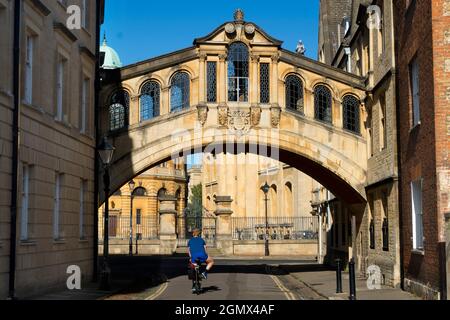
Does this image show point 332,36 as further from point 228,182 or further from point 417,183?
point 228,182

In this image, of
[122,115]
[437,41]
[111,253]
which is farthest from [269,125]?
[111,253]

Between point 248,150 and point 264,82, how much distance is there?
2.53m

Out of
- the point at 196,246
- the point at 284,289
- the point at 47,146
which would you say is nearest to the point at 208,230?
the point at 284,289

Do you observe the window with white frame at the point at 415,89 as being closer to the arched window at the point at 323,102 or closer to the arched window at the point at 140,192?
the arched window at the point at 323,102

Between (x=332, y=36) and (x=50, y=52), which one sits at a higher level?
(x=332, y=36)

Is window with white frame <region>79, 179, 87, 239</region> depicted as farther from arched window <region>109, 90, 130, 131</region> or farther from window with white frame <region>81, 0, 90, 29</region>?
window with white frame <region>81, 0, 90, 29</region>

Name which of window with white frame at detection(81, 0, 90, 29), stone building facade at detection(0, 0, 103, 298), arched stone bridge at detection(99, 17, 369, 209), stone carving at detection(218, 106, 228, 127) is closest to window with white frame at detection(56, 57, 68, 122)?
stone building facade at detection(0, 0, 103, 298)

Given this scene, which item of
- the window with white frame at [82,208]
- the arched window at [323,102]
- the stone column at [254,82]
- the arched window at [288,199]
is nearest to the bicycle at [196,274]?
the window with white frame at [82,208]

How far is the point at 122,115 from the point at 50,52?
705 cm

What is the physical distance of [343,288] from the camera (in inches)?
863

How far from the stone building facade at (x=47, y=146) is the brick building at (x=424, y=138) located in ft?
29.6

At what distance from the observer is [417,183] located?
19516 millimetres

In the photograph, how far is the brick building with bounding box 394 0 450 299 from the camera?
53.9 ft

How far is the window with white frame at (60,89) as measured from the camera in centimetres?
2042
